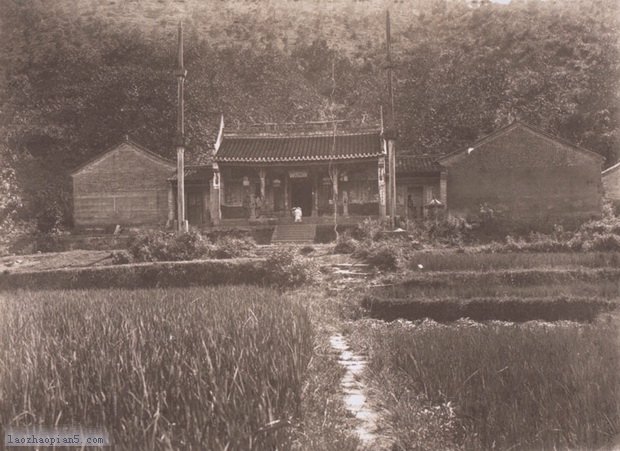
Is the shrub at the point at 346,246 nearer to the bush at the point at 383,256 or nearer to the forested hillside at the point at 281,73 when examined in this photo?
the bush at the point at 383,256

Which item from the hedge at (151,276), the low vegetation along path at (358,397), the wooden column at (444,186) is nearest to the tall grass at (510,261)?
the hedge at (151,276)

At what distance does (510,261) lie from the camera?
15102 mm

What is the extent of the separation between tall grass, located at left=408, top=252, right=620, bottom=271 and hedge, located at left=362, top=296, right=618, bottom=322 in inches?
140

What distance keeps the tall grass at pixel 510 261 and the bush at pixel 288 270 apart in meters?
2.88

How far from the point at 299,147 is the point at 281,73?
18.2 metres

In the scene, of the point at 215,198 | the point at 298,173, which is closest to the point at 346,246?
the point at 298,173

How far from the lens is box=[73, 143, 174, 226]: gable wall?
2736 centimetres

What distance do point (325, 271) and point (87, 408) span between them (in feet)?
38.2

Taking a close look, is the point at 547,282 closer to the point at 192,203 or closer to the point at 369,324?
the point at 369,324

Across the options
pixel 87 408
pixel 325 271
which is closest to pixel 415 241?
pixel 325 271

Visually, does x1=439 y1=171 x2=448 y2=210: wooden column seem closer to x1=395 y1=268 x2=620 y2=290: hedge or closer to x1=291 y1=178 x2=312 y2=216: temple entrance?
x1=291 y1=178 x2=312 y2=216: temple entrance

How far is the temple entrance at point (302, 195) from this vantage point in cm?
2731

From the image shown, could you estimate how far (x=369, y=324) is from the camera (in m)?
10.3

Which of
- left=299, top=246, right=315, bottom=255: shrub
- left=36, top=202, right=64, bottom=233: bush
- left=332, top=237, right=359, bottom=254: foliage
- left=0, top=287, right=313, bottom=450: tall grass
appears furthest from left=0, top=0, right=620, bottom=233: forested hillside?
left=0, top=287, right=313, bottom=450: tall grass
